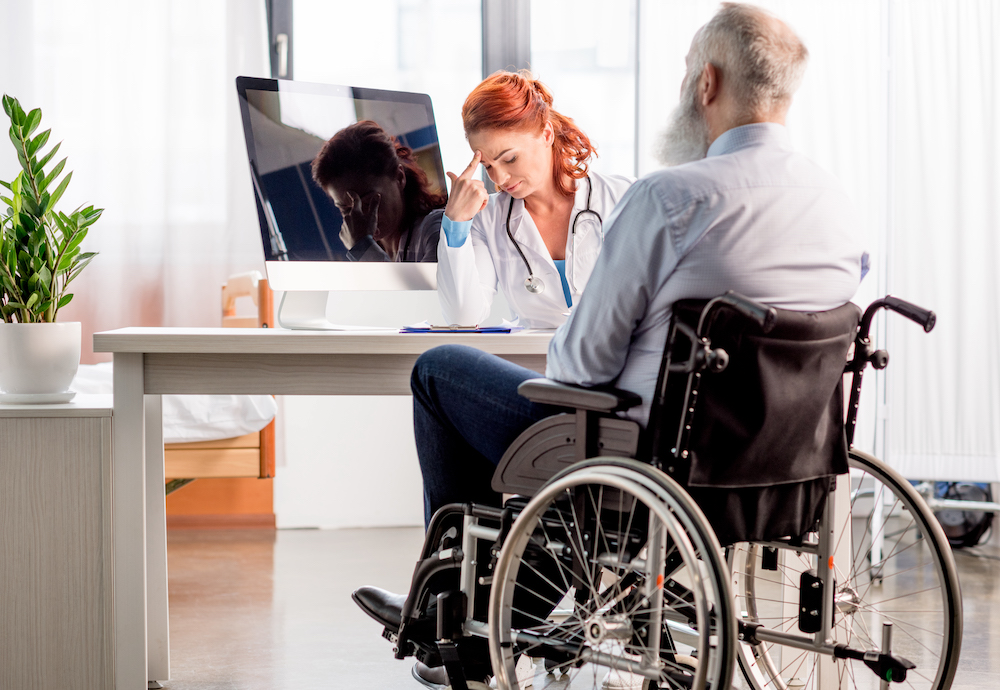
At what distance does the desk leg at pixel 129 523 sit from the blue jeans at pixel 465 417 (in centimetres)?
50

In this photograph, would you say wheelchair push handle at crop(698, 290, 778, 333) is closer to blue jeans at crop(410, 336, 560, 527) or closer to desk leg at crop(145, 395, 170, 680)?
blue jeans at crop(410, 336, 560, 527)

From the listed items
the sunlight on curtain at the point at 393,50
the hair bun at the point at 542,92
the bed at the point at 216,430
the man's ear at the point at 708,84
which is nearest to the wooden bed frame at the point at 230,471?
the bed at the point at 216,430

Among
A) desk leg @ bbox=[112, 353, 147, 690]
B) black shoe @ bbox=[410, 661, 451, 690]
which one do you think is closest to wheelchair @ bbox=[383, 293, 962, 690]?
black shoe @ bbox=[410, 661, 451, 690]

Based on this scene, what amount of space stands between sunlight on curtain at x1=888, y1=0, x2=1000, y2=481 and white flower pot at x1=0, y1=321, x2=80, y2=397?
2.25m

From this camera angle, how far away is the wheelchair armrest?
113 cm

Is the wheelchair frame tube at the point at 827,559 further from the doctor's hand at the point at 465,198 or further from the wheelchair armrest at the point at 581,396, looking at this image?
the doctor's hand at the point at 465,198

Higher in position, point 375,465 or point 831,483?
point 831,483

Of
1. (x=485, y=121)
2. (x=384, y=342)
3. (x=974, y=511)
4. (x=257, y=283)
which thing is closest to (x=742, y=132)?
(x=384, y=342)

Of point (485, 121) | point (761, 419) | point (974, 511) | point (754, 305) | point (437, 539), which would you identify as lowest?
point (974, 511)

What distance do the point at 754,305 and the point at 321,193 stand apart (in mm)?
1059

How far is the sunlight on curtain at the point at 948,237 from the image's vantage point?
2811 mm

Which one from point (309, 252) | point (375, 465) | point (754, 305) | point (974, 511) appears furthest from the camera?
point (375, 465)

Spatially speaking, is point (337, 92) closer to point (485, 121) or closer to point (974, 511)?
point (485, 121)

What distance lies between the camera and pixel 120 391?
160 cm
